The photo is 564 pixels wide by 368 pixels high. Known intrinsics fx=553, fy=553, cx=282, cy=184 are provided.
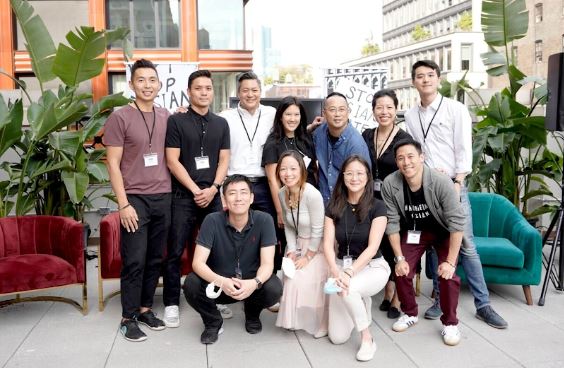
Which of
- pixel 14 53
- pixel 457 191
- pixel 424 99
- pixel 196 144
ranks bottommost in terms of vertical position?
pixel 457 191

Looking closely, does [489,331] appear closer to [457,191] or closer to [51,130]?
[457,191]

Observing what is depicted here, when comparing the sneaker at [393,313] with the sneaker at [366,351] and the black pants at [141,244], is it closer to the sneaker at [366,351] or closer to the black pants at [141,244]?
the sneaker at [366,351]

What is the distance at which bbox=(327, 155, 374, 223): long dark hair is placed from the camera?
11.8 feet

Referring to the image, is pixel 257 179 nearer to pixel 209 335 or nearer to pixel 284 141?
pixel 284 141

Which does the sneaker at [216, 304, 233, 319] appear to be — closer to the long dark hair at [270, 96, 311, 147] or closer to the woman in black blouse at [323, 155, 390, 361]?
the woman in black blouse at [323, 155, 390, 361]

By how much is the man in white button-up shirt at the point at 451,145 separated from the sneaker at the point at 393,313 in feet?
0.68

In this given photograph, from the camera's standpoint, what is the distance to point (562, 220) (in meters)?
4.53

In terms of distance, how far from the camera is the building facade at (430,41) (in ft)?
156

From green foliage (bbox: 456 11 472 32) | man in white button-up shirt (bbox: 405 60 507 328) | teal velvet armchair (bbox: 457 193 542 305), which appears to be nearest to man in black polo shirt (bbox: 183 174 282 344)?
man in white button-up shirt (bbox: 405 60 507 328)

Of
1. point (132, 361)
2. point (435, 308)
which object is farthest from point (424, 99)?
point (132, 361)

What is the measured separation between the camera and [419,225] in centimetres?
383

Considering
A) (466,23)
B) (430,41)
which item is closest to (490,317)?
(430,41)

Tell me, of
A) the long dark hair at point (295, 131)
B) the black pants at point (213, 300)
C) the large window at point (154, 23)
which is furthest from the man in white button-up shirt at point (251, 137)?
the large window at point (154, 23)

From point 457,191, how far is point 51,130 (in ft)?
10.6
